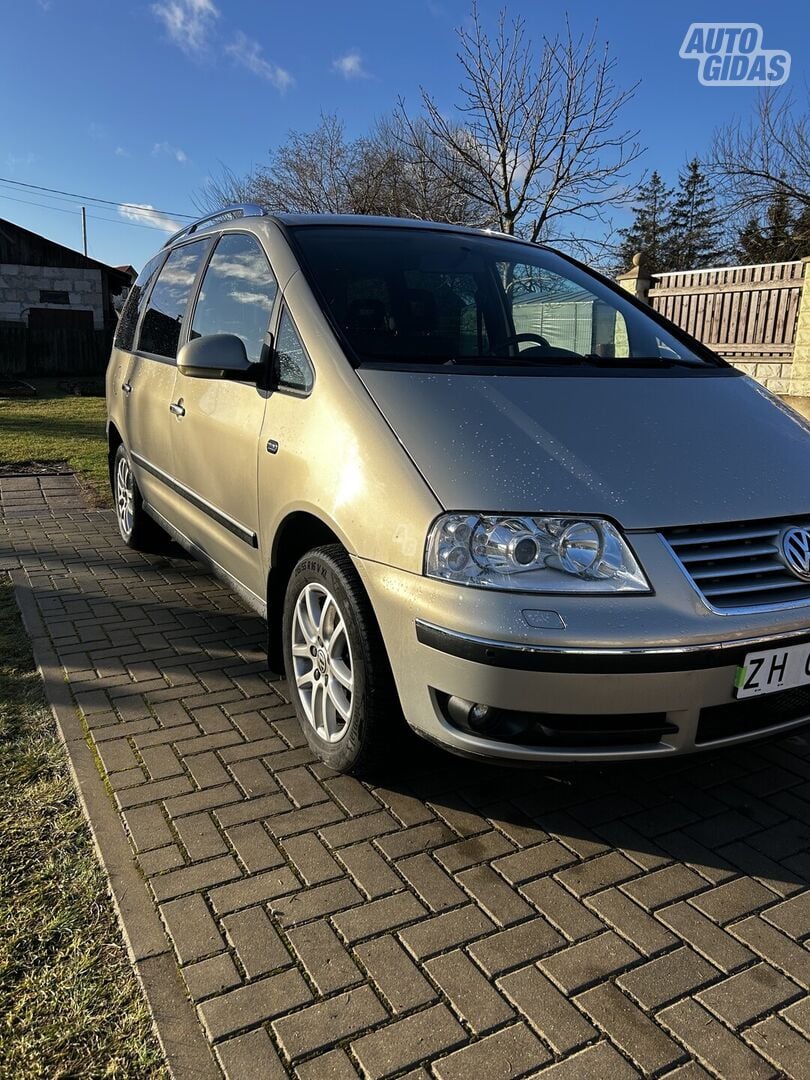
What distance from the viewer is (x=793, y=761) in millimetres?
3072

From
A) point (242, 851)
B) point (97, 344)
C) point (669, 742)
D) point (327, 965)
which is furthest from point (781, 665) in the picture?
point (97, 344)

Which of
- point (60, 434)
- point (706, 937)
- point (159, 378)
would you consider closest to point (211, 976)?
point (706, 937)

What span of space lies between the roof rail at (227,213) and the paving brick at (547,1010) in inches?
126

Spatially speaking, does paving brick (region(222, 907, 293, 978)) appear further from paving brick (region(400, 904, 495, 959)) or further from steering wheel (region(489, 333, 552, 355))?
steering wheel (region(489, 333, 552, 355))

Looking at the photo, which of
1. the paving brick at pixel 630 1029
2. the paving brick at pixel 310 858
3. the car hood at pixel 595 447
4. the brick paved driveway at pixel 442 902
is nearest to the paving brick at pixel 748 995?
the brick paved driveway at pixel 442 902

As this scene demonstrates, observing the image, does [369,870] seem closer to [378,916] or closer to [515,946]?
[378,916]

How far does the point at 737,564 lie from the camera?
2.33m

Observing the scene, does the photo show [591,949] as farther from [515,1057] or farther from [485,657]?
[485,657]

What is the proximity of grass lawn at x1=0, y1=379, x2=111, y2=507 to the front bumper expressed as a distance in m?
5.85

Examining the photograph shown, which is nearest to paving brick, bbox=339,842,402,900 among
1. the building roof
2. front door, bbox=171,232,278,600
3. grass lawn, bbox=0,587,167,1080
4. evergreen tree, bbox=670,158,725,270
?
grass lawn, bbox=0,587,167,1080

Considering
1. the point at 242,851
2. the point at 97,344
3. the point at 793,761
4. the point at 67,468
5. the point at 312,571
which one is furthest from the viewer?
the point at 97,344

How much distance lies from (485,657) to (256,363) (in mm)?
1595

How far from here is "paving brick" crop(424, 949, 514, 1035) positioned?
6.11 ft

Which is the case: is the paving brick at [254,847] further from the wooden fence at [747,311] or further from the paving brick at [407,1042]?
the wooden fence at [747,311]
